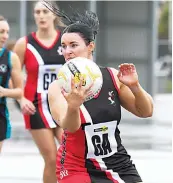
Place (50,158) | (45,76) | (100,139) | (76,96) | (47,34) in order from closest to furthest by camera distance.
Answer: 1. (76,96)
2. (100,139)
3. (50,158)
4. (45,76)
5. (47,34)

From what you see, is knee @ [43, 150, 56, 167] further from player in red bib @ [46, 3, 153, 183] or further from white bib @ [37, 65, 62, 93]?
player in red bib @ [46, 3, 153, 183]

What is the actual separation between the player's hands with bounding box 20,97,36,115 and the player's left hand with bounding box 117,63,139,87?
2.83 metres

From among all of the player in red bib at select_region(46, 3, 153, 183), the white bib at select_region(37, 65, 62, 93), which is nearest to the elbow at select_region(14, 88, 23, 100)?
the white bib at select_region(37, 65, 62, 93)

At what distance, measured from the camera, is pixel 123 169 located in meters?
4.90

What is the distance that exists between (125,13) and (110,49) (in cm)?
122

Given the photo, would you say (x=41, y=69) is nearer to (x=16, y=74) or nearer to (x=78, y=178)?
(x=16, y=74)

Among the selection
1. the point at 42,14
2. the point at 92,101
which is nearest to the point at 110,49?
the point at 42,14

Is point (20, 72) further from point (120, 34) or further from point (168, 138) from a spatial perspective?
point (120, 34)

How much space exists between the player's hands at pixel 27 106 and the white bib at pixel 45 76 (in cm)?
27

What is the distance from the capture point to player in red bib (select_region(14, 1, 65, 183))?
7582 millimetres

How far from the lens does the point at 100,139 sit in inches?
193

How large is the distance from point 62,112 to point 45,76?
10.1 feet

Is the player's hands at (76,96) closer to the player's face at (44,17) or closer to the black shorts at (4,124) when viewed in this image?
the black shorts at (4,124)

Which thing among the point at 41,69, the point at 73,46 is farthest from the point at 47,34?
the point at 73,46
